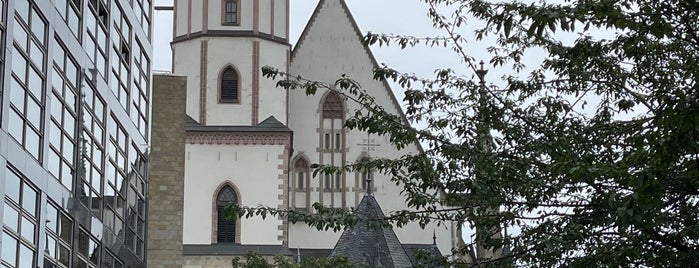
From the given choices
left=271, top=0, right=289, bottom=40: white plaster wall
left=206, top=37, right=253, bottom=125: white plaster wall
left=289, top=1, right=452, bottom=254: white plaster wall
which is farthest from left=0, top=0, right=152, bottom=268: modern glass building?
left=289, top=1, right=452, bottom=254: white plaster wall

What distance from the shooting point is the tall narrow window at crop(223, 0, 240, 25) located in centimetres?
5394

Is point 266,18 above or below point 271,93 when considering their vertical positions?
above

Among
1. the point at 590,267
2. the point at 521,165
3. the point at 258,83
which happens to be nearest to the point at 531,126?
the point at 521,165

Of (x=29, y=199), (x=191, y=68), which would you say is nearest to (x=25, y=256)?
(x=29, y=199)

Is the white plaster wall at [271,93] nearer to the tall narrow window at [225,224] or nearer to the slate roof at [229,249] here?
the tall narrow window at [225,224]

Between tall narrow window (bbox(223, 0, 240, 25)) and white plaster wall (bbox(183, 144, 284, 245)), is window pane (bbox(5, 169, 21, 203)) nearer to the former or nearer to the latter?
white plaster wall (bbox(183, 144, 284, 245))

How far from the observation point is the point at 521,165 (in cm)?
1658

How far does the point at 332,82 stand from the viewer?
56.1 metres

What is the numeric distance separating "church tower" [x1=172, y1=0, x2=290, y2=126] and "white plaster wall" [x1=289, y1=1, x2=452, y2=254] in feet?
6.83

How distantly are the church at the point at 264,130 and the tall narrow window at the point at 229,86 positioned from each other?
4cm

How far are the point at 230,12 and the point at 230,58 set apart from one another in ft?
5.40

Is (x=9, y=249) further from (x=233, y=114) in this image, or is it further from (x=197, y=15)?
(x=197, y=15)

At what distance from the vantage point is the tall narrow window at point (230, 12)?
177 ft

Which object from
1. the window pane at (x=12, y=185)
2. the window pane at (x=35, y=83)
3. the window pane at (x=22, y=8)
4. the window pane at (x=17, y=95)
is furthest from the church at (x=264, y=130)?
the window pane at (x=12, y=185)
